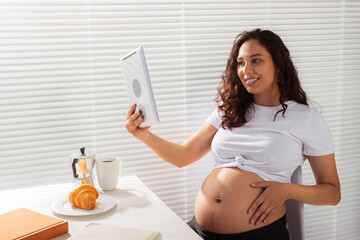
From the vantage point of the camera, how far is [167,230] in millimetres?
1102

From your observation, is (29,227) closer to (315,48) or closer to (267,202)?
(267,202)

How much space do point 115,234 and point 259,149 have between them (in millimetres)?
761

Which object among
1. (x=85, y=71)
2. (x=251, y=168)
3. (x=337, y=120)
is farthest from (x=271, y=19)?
(x=85, y=71)

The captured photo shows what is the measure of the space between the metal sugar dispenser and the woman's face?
0.71 metres

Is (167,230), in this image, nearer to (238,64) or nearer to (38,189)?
(38,189)

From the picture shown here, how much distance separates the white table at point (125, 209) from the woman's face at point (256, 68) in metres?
0.62

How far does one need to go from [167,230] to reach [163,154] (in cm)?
59

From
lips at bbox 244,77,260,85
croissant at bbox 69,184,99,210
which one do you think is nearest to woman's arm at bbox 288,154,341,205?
lips at bbox 244,77,260,85

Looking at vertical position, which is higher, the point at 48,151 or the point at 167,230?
the point at 48,151

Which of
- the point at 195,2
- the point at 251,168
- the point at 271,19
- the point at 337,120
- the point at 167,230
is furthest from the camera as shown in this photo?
the point at 337,120

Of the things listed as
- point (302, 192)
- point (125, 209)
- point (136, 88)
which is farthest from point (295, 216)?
point (136, 88)

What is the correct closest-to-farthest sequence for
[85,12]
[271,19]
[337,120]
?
[85,12] < [271,19] < [337,120]

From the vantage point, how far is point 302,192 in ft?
4.69

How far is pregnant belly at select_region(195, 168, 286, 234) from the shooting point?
1.40 m
